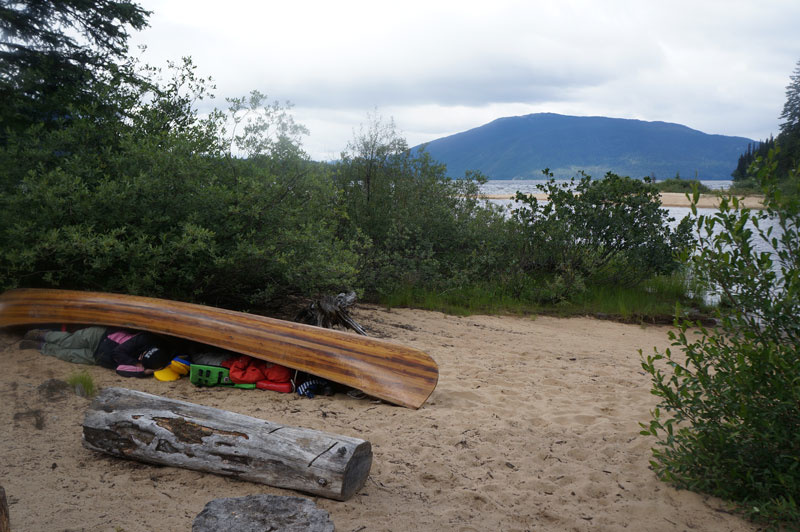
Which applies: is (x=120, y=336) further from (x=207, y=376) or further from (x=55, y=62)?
(x=55, y=62)

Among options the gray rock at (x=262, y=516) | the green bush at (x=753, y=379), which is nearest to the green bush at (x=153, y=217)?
the gray rock at (x=262, y=516)

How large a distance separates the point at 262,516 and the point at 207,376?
2702 mm

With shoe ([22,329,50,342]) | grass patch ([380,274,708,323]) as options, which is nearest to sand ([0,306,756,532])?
shoe ([22,329,50,342])

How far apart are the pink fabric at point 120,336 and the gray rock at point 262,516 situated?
311cm

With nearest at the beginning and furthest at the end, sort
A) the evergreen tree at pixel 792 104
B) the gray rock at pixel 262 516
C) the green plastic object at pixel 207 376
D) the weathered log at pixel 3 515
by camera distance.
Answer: the weathered log at pixel 3 515 → the gray rock at pixel 262 516 → the green plastic object at pixel 207 376 → the evergreen tree at pixel 792 104

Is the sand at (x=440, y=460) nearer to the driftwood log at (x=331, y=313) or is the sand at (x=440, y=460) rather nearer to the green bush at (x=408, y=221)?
the driftwood log at (x=331, y=313)

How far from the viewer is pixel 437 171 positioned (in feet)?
37.1

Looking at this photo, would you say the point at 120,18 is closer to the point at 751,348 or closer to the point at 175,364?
the point at 175,364

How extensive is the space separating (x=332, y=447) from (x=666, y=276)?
32.0ft

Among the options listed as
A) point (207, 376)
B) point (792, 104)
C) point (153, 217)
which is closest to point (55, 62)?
point (153, 217)

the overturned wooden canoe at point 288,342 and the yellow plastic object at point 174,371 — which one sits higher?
the overturned wooden canoe at point 288,342

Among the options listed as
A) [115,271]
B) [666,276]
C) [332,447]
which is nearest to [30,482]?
[332,447]

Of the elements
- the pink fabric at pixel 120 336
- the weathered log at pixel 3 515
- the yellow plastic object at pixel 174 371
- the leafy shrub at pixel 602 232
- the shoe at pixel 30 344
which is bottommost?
the yellow plastic object at pixel 174 371

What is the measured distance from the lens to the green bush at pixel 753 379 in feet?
9.43
